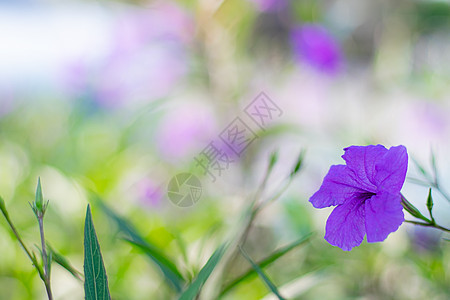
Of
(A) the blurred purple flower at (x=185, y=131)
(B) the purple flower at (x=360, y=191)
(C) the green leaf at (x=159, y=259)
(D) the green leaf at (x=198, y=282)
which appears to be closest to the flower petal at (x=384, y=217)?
(B) the purple flower at (x=360, y=191)

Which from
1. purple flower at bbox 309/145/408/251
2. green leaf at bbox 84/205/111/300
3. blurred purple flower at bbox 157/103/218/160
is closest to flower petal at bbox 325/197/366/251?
purple flower at bbox 309/145/408/251

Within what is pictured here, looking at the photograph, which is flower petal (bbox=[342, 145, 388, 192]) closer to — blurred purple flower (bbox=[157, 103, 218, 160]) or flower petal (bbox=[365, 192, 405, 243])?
flower petal (bbox=[365, 192, 405, 243])

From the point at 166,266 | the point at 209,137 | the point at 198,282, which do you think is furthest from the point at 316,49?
the point at 198,282

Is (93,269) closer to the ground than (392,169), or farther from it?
farther from it

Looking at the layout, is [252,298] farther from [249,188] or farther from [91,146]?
[91,146]

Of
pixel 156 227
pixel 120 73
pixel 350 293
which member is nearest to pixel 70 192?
pixel 156 227

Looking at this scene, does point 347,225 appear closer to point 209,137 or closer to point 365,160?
point 365,160
